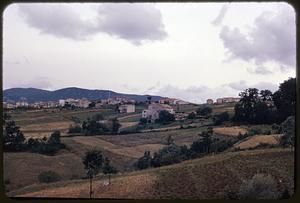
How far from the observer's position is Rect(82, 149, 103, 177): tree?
211 inches

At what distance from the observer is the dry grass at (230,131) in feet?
15.7

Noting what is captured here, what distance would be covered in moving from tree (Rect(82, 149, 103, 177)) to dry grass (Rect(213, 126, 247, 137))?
148cm

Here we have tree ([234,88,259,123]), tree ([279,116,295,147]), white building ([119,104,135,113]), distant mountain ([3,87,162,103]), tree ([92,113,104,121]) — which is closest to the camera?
tree ([279,116,295,147])

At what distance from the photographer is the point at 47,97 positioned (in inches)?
137

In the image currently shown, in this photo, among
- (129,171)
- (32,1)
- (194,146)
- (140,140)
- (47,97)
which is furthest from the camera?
(194,146)

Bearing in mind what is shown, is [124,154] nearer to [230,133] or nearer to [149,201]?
[230,133]

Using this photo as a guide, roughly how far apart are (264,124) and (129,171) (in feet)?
6.00

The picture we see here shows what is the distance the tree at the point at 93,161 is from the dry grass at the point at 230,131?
1477 millimetres

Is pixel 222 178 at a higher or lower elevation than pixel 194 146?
lower

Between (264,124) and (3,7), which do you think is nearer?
(3,7)

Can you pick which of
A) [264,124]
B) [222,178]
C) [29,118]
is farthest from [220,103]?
[222,178]

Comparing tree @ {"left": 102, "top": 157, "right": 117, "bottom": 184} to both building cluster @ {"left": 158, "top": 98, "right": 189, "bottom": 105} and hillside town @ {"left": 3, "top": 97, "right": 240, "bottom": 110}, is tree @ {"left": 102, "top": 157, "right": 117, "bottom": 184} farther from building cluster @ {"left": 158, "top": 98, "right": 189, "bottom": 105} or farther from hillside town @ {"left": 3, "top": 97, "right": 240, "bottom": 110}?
building cluster @ {"left": 158, "top": 98, "right": 189, "bottom": 105}

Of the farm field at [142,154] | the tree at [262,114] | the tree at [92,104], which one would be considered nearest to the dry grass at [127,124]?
the farm field at [142,154]

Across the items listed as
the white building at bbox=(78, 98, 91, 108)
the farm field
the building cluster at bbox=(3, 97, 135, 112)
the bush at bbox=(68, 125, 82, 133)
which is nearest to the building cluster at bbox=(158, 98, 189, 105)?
the farm field
